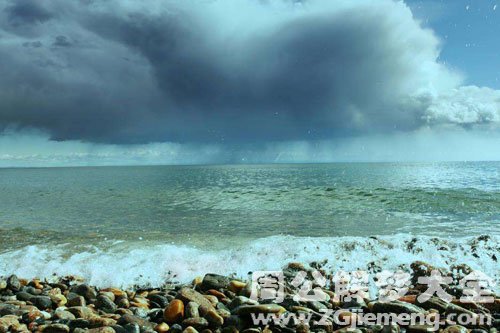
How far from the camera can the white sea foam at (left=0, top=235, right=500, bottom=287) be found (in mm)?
9016

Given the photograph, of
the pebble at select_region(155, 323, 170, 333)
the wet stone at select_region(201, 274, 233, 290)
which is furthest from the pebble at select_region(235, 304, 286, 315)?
the wet stone at select_region(201, 274, 233, 290)

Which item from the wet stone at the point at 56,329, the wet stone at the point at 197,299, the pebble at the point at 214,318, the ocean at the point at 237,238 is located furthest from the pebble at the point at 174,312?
the ocean at the point at 237,238

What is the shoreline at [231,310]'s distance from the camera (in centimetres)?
534

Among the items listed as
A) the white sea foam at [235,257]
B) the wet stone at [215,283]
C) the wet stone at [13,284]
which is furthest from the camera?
the white sea foam at [235,257]

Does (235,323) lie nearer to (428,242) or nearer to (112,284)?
(112,284)

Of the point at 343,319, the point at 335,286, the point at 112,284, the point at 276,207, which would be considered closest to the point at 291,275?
the point at 335,286

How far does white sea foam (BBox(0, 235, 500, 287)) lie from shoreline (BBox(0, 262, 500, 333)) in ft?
4.60

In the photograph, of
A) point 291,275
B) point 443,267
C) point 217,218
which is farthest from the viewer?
point 217,218

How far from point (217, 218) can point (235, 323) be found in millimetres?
13287

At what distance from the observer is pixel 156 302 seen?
6715 millimetres

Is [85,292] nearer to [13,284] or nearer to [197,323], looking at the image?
[13,284]

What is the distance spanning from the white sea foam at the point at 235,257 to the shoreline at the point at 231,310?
1402mm

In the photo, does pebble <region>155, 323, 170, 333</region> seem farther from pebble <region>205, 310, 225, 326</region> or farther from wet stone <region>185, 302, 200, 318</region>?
pebble <region>205, 310, 225, 326</region>

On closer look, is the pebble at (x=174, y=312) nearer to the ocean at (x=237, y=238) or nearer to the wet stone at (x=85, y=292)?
the wet stone at (x=85, y=292)
